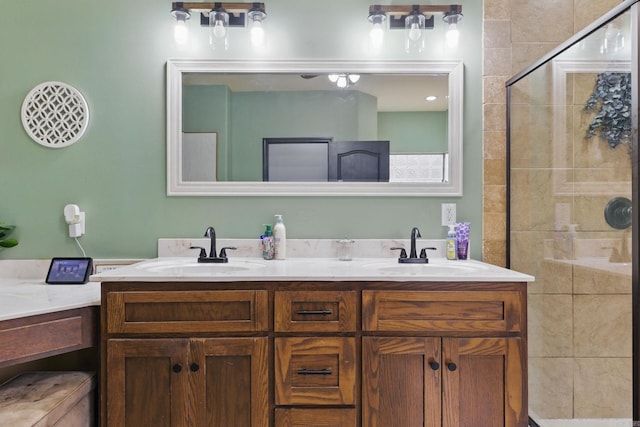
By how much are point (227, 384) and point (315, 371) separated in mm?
331

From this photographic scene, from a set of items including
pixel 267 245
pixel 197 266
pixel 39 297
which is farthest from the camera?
pixel 267 245

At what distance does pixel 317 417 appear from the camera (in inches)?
58.6

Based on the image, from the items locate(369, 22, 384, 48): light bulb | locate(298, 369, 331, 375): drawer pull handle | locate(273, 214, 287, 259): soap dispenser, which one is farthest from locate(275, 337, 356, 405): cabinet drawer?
locate(369, 22, 384, 48): light bulb

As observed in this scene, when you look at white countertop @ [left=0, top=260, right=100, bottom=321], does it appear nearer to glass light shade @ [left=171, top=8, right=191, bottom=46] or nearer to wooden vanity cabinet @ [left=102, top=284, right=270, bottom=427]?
wooden vanity cabinet @ [left=102, top=284, right=270, bottom=427]

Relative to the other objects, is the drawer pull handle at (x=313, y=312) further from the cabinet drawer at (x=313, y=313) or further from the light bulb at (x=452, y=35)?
the light bulb at (x=452, y=35)

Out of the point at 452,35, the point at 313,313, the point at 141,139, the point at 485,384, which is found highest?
the point at 452,35

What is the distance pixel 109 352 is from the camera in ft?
4.83

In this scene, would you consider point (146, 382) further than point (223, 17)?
No

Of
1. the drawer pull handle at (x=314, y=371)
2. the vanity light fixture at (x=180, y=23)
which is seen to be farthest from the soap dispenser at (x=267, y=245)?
the vanity light fixture at (x=180, y=23)

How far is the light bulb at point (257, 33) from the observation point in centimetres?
203

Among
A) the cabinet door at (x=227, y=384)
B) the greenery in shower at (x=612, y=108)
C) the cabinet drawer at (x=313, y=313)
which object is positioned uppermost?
the greenery in shower at (x=612, y=108)

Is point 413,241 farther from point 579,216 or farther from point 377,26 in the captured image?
point 377,26

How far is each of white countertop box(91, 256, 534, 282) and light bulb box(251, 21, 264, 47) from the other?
1.12 meters

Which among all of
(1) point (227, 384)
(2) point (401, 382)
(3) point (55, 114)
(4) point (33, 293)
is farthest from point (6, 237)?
(2) point (401, 382)
